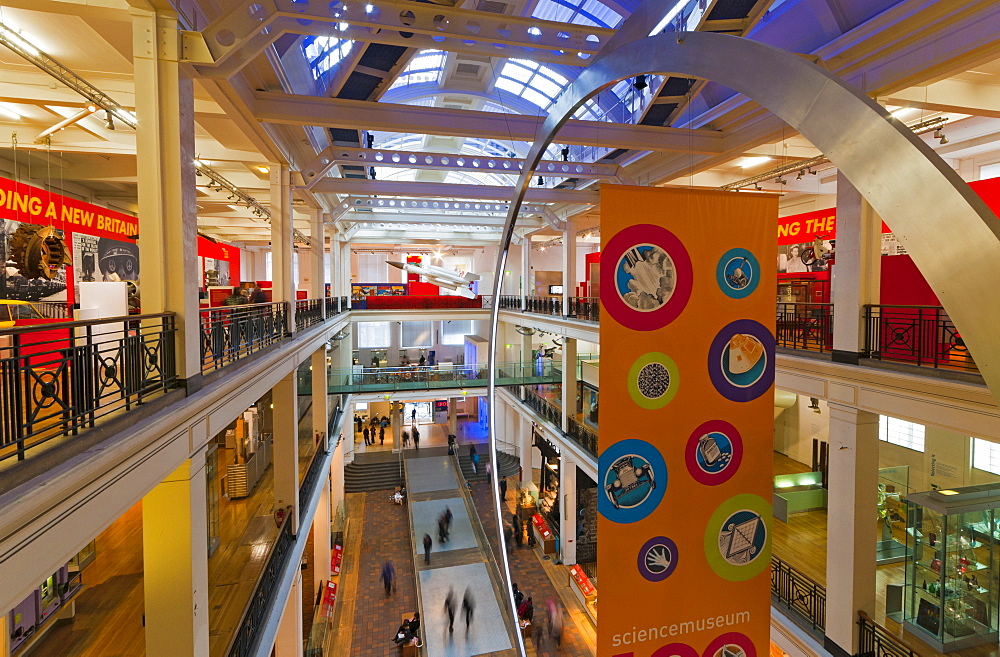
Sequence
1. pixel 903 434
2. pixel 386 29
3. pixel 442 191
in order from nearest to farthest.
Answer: pixel 386 29, pixel 903 434, pixel 442 191

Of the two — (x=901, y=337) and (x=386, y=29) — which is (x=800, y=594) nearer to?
(x=901, y=337)

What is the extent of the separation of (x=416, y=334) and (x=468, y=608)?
23.4m

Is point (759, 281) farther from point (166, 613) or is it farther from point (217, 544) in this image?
point (217, 544)

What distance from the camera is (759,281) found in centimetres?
385

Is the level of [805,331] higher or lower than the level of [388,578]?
higher

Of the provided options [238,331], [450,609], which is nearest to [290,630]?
[450,609]

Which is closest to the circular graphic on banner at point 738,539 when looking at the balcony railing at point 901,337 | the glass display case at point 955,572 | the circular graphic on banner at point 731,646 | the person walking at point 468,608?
the circular graphic on banner at point 731,646

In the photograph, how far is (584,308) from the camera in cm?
1655

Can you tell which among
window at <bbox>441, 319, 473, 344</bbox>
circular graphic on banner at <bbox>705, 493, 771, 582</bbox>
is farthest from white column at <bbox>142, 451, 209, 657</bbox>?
window at <bbox>441, 319, 473, 344</bbox>

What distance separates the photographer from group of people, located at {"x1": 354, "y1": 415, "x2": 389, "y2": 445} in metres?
26.9

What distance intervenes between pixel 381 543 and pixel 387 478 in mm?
5790

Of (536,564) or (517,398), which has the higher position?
(517,398)

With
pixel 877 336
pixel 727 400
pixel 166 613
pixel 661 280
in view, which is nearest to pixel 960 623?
pixel 877 336

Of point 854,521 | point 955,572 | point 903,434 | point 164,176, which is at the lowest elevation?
point 955,572
